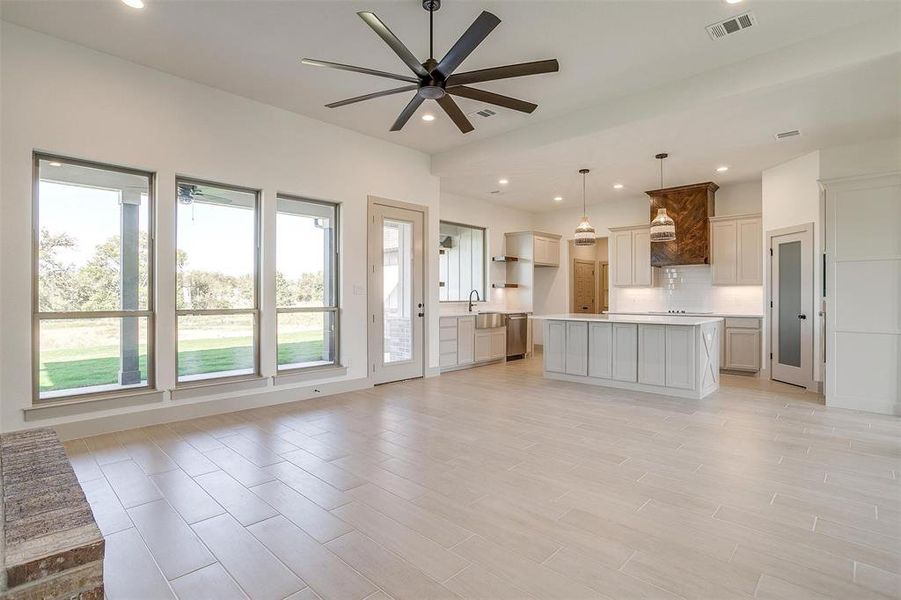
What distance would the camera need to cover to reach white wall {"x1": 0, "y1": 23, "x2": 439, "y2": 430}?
352 cm

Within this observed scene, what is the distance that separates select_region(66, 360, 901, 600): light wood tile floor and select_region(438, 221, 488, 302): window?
4374 millimetres

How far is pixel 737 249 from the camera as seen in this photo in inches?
288

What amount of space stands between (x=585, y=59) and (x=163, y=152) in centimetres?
Result: 407

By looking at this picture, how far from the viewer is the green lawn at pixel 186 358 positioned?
3.81 m

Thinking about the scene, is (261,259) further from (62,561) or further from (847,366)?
(847,366)

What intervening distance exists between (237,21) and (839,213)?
6.09m

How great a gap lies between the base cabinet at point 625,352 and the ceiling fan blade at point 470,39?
13.2ft

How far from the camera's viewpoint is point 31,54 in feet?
11.8

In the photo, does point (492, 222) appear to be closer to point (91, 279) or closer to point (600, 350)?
point (600, 350)

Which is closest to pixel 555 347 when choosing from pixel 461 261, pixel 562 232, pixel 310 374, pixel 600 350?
pixel 600 350

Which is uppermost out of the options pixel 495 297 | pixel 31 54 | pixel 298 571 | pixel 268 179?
pixel 31 54

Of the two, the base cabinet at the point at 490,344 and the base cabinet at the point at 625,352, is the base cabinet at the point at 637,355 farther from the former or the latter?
the base cabinet at the point at 490,344

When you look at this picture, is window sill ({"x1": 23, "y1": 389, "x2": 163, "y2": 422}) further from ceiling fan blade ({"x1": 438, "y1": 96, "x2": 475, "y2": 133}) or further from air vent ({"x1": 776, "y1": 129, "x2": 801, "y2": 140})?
air vent ({"x1": 776, "y1": 129, "x2": 801, "y2": 140})

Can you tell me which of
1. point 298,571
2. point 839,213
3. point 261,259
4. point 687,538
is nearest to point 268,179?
point 261,259
